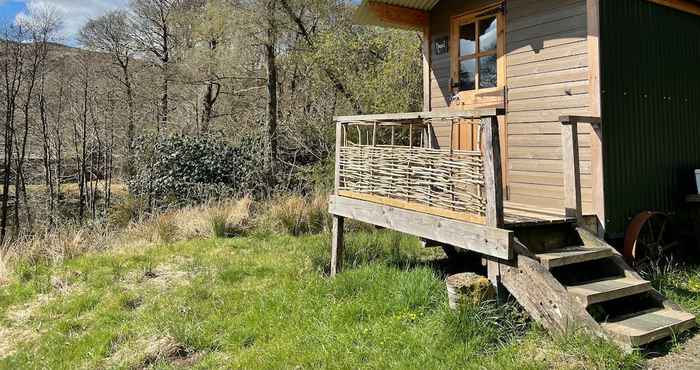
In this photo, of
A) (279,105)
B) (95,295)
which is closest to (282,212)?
(95,295)

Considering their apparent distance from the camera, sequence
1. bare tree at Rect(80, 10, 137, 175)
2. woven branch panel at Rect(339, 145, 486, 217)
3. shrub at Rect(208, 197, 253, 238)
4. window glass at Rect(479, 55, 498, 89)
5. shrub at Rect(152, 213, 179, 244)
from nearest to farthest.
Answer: woven branch panel at Rect(339, 145, 486, 217) < window glass at Rect(479, 55, 498, 89) < shrub at Rect(152, 213, 179, 244) < shrub at Rect(208, 197, 253, 238) < bare tree at Rect(80, 10, 137, 175)

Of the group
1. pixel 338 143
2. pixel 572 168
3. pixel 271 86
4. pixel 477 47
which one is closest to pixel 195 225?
pixel 338 143

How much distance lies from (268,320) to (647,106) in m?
4.63

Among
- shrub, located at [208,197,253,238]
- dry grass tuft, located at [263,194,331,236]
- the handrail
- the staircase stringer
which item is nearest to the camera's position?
the staircase stringer

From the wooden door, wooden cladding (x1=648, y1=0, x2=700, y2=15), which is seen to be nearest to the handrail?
the wooden door

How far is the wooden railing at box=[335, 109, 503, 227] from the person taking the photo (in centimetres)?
382

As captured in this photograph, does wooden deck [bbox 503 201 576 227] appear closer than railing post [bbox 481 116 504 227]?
No

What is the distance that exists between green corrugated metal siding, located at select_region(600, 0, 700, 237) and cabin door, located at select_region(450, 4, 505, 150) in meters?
1.24

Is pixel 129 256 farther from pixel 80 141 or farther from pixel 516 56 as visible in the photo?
pixel 80 141

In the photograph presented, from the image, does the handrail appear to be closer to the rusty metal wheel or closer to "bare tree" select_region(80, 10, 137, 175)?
the rusty metal wheel

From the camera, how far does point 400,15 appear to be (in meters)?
7.14

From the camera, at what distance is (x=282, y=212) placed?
9.45 m

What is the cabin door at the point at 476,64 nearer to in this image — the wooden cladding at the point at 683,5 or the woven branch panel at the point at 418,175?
the woven branch panel at the point at 418,175

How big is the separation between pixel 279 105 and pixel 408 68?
194 inches
